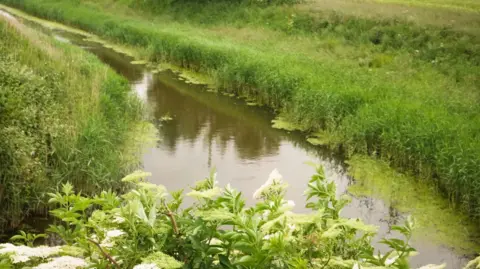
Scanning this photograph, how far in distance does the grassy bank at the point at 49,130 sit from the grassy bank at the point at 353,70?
376 centimetres

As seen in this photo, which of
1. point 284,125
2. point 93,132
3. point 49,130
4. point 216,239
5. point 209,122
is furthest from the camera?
point 209,122

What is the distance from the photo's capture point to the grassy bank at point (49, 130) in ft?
19.6

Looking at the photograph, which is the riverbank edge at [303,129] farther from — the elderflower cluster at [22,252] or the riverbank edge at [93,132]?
the elderflower cluster at [22,252]

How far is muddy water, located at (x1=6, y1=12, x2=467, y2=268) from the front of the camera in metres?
7.05

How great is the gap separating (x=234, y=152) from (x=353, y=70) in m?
4.93

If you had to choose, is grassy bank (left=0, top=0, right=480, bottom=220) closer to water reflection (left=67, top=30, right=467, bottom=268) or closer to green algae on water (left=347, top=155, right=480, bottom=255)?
green algae on water (left=347, top=155, right=480, bottom=255)

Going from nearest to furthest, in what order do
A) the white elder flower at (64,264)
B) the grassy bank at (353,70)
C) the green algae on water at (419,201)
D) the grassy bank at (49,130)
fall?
the white elder flower at (64,264), the grassy bank at (49,130), the green algae on water at (419,201), the grassy bank at (353,70)

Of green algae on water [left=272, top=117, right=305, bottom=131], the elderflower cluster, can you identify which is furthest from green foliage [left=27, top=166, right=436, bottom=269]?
green algae on water [left=272, top=117, right=305, bottom=131]

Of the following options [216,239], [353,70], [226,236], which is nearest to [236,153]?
[353,70]

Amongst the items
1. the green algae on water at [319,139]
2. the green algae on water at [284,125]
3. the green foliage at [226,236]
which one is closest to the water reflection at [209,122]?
the green algae on water at [284,125]

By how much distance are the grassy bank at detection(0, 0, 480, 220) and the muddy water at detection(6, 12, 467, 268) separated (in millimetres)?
633

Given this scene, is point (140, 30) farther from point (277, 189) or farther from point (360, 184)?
point (277, 189)

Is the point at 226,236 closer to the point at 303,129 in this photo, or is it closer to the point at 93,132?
the point at 93,132

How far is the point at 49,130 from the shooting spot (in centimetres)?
673
